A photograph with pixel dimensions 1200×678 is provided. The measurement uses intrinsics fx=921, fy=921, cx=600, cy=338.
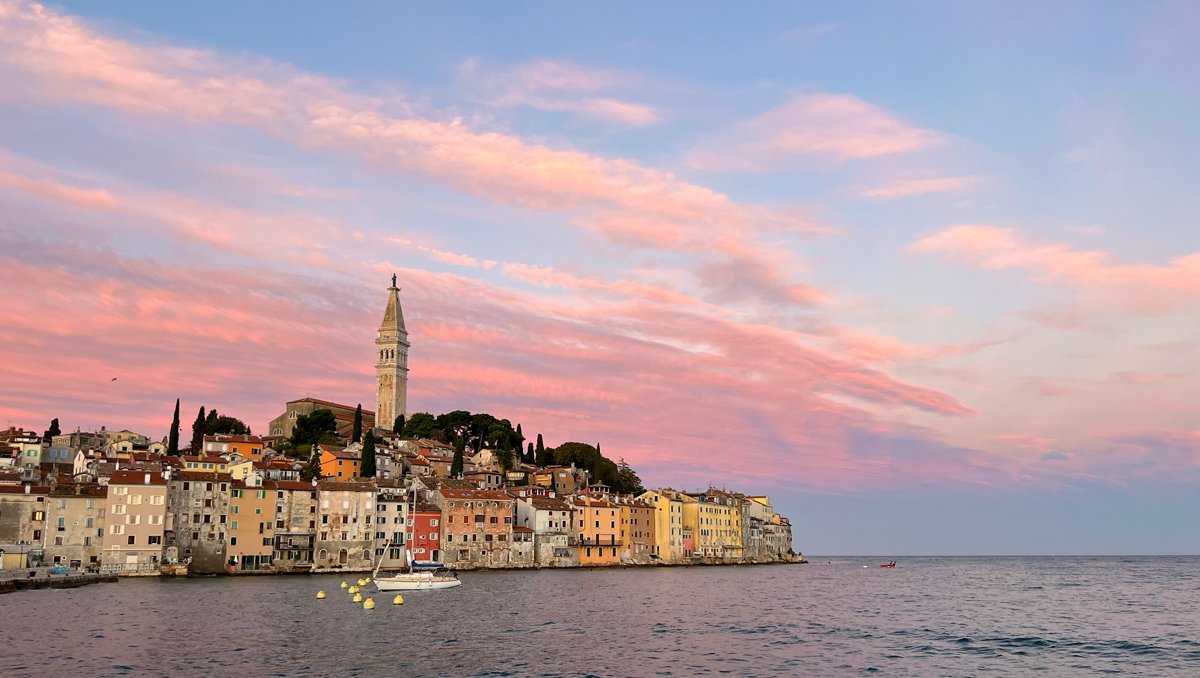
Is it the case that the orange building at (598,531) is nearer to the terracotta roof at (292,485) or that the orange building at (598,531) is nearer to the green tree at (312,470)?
the green tree at (312,470)

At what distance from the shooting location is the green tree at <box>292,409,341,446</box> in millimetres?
133875

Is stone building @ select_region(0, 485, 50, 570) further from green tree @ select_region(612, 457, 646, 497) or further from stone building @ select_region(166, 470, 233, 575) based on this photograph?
green tree @ select_region(612, 457, 646, 497)

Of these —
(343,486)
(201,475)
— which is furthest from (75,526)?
(343,486)

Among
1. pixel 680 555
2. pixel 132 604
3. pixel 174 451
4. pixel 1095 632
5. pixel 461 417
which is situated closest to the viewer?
pixel 1095 632

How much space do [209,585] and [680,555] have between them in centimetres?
7031

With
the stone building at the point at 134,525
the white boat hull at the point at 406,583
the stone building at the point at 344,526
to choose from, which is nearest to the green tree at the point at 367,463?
the stone building at the point at 344,526

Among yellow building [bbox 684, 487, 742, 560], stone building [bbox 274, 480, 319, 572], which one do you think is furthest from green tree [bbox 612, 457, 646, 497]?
stone building [bbox 274, 480, 319, 572]

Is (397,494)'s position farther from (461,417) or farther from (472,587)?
(461,417)

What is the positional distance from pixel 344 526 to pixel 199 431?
41231mm

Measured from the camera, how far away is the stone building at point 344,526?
3649 inches

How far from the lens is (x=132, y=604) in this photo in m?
54.3

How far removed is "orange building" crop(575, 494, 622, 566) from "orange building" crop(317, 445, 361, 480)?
2789 centimetres

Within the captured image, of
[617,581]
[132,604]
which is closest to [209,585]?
[132,604]

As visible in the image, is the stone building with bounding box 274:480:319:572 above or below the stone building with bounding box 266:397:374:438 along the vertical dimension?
below
